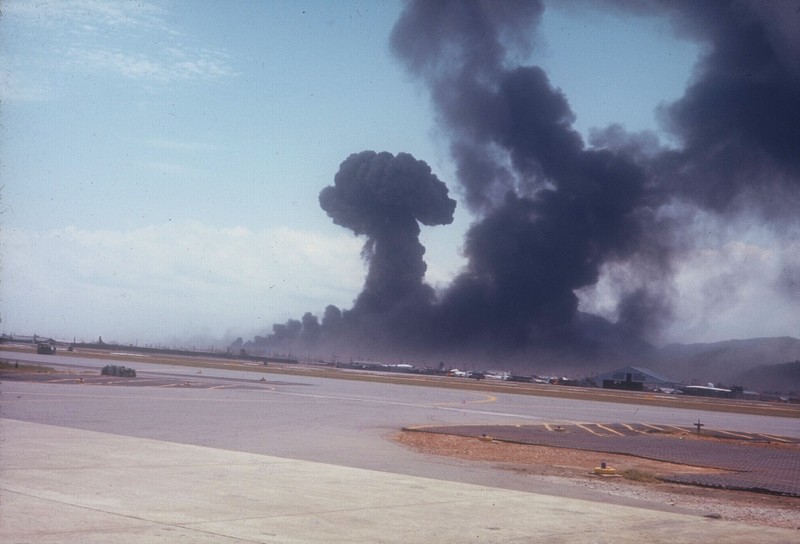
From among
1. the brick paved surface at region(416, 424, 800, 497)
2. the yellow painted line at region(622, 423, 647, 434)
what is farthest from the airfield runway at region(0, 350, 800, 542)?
the yellow painted line at region(622, 423, 647, 434)

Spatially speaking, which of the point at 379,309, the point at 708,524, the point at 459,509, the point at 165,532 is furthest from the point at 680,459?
the point at 379,309

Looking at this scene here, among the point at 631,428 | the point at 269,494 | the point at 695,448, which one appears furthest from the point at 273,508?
the point at 631,428

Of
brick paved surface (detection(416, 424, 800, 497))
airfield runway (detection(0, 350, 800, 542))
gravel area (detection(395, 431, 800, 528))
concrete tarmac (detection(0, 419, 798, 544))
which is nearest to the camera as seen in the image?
concrete tarmac (detection(0, 419, 798, 544))

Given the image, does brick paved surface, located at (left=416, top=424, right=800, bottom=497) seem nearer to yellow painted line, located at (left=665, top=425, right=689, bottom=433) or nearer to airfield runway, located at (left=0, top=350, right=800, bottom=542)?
yellow painted line, located at (left=665, top=425, right=689, bottom=433)

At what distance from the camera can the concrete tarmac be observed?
29.9ft

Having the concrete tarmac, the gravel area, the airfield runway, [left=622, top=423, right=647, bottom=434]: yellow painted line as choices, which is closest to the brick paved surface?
[left=622, top=423, right=647, bottom=434]: yellow painted line

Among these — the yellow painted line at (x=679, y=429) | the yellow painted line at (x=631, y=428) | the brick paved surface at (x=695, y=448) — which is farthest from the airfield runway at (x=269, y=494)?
the yellow painted line at (x=679, y=429)

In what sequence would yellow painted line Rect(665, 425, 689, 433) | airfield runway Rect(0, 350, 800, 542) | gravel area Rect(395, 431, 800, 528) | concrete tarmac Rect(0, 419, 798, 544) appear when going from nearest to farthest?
concrete tarmac Rect(0, 419, 798, 544), airfield runway Rect(0, 350, 800, 542), gravel area Rect(395, 431, 800, 528), yellow painted line Rect(665, 425, 689, 433)

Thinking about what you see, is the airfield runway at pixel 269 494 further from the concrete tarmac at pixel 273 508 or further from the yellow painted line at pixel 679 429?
the yellow painted line at pixel 679 429

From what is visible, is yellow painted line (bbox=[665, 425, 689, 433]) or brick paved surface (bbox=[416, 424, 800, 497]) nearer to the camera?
brick paved surface (bbox=[416, 424, 800, 497])

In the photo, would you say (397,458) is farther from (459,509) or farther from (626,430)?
(626,430)

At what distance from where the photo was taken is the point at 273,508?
1076cm

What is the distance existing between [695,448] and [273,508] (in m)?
18.6

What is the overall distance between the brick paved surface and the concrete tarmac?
576 centimetres
